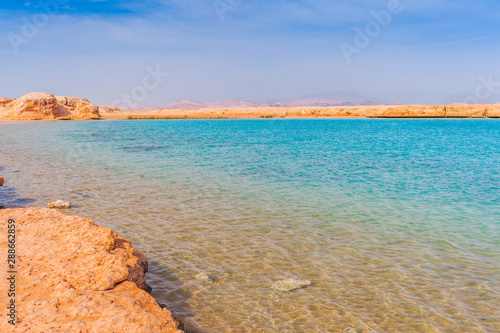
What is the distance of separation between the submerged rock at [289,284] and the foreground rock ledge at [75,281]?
228 centimetres

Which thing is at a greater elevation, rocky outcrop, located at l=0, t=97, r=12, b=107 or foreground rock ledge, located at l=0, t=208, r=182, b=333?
rocky outcrop, located at l=0, t=97, r=12, b=107

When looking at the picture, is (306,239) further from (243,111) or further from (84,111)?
(243,111)

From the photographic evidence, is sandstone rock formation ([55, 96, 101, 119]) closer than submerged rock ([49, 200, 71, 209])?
No

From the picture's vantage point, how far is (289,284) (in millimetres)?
6531

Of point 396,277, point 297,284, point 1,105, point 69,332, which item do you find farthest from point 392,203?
point 1,105

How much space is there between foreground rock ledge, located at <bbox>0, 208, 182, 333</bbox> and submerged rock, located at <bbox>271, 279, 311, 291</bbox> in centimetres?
228

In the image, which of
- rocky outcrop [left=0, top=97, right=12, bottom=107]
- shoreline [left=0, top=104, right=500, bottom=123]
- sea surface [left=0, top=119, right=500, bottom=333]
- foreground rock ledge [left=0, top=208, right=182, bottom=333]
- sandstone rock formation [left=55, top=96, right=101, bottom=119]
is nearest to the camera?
foreground rock ledge [left=0, top=208, right=182, bottom=333]

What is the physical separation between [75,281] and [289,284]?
11.8ft

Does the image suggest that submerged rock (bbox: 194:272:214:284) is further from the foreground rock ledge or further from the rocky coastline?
the rocky coastline

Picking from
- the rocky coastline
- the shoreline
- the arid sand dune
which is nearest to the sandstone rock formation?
the rocky coastline

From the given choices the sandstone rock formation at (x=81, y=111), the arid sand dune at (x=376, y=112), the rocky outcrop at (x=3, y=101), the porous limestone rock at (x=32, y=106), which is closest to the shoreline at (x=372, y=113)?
the arid sand dune at (x=376, y=112)

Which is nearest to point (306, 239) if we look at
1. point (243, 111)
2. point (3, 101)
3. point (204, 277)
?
point (204, 277)

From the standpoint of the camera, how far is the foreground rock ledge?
379 cm

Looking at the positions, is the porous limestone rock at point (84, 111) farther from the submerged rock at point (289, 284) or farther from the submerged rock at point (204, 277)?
the submerged rock at point (289, 284)
